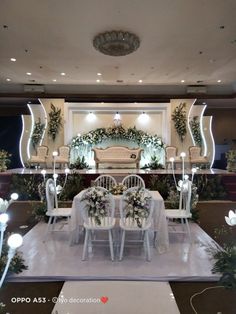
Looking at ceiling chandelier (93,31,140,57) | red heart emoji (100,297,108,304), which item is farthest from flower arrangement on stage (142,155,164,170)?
red heart emoji (100,297,108,304)

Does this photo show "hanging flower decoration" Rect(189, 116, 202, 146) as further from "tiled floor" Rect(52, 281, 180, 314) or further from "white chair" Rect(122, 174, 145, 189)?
"tiled floor" Rect(52, 281, 180, 314)

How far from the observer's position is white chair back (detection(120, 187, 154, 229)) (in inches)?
126

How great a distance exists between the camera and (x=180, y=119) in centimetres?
1056

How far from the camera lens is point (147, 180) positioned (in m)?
7.65

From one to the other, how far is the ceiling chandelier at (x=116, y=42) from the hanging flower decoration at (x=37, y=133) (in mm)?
5586

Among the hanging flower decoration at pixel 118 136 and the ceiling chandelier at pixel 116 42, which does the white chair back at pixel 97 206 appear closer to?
the ceiling chandelier at pixel 116 42

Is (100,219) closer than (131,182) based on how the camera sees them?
Yes

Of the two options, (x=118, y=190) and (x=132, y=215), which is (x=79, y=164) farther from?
(x=132, y=215)

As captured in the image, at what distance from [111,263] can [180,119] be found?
27.4 ft

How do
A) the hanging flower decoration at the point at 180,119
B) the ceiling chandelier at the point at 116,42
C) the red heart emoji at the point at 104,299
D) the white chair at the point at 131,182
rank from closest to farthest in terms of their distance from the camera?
the red heart emoji at the point at 104,299
the white chair at the point at 131,182
the ceiling chandelier at the point at 116,42
the hanging flower decoration at the point at 180,119

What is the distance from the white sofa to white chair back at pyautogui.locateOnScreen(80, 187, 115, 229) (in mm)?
6397

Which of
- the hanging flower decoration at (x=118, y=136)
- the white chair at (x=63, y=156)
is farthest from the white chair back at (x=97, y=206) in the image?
the hanging flower decoration at (x=118, y=136)

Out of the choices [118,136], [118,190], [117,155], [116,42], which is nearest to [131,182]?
[118,190]

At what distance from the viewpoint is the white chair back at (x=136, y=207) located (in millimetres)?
3199
